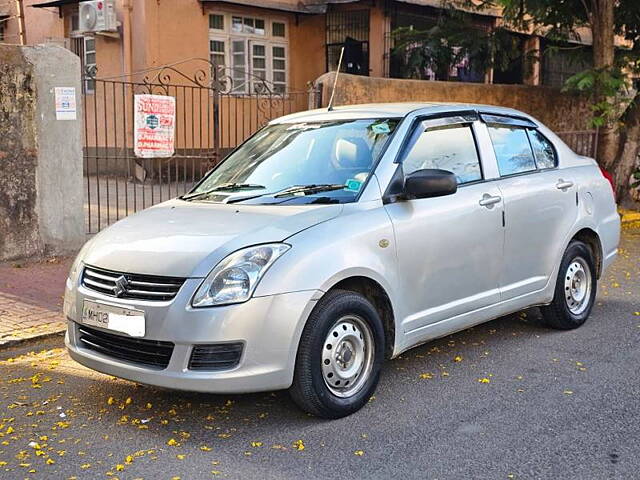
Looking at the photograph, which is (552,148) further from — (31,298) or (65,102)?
(65,102)

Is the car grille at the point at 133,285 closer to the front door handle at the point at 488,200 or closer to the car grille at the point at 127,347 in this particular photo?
the car grille at the point at 127,347

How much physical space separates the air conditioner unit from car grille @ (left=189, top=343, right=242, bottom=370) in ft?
40.9

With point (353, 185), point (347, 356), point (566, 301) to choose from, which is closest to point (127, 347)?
point (347, 356)

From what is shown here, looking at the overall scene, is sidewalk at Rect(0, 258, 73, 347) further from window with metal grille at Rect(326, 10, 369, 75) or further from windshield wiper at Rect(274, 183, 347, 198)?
window with metal grille at Rect(326, 10, 369, 75)

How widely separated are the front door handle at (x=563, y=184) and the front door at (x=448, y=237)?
853 mm

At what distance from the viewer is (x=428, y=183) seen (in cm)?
482

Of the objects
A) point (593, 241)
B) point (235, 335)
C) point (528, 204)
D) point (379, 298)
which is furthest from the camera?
point (593, 241)

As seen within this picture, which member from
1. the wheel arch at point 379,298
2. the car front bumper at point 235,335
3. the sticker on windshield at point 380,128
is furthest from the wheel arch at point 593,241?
the car front bumper at point 235,335

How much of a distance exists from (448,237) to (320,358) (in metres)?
1.37

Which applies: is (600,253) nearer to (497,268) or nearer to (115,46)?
(497,268)

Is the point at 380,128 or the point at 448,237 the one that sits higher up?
the point at 380,128

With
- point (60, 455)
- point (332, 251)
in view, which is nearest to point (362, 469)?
point (332, 251)

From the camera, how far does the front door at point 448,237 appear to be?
16.0 ft

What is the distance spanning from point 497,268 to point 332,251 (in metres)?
1.70
